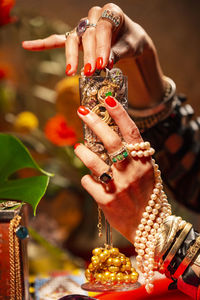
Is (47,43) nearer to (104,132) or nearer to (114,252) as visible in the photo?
(104,132)

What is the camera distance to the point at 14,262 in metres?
0.62

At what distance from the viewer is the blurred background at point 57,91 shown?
1.26m

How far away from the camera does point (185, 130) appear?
1073 mm

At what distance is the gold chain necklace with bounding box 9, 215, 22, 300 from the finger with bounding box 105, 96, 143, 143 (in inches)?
8.8

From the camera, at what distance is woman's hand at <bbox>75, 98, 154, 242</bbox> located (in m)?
0.55

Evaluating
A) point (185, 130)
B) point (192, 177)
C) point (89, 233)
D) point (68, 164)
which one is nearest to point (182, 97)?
point (185, 130)

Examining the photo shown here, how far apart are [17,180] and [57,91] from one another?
65cm

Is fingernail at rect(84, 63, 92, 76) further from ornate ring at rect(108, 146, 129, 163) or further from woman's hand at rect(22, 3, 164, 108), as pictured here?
ornate ring at rect(108, 146, 129, 163)

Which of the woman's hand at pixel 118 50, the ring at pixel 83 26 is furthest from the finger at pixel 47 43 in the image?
the ring at pixel 83 26

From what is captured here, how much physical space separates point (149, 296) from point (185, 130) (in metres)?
0.53

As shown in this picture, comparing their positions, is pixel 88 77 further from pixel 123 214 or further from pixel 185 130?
pixel 185 130

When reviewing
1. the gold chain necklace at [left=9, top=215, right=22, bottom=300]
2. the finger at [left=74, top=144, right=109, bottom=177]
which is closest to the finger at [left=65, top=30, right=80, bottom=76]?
the finger at [left=74, top=144, right=109, bottom=177]

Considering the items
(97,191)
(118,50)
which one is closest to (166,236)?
(97,191)

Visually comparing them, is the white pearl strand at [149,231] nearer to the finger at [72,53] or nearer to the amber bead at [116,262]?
the amber bead at [116,262]
